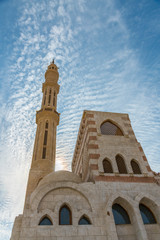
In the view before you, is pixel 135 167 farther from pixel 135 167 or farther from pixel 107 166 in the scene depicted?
pixel 107 166

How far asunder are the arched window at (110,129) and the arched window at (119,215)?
6347mm

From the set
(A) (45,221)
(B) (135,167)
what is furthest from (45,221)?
(B) (135,167)

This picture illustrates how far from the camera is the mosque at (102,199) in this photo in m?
9.50

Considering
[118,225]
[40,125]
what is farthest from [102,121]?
[40,125]

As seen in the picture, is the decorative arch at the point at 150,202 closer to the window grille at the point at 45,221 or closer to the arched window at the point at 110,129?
the window grille at the point at 45,221

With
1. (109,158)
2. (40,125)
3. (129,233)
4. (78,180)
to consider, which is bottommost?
(129,233)

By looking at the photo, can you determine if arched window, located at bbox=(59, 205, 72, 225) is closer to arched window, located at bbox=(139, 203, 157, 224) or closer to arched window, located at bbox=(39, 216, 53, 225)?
arched window, located at bbox=(39, 216, 53, 225)

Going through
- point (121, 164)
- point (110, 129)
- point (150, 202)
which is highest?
point (110, 129)

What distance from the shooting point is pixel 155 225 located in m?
10.6

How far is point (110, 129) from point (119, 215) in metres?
7.37

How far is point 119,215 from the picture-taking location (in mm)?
10945

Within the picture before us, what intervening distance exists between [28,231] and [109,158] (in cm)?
721

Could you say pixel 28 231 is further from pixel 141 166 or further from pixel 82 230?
pixel 141 166

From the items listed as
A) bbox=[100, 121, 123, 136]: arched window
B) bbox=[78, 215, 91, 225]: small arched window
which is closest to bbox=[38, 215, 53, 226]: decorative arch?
bbox=[78, 215, 91, 225]: small arched window
